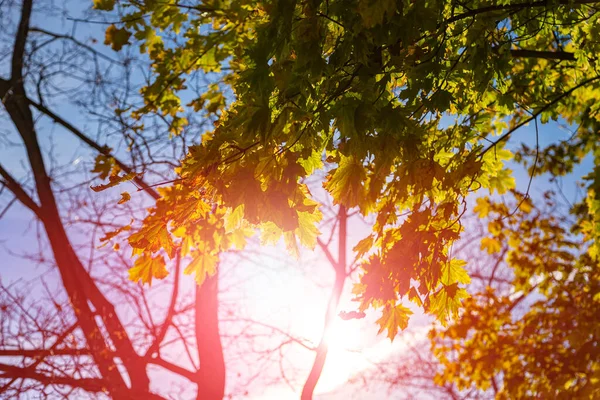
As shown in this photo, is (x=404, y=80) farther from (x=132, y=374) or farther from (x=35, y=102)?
(x=35, y=102)

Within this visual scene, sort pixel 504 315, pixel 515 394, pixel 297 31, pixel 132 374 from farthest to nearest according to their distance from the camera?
pixel 504 315 → pixel 515 394 → pixel 132 374 → pixel 297 31

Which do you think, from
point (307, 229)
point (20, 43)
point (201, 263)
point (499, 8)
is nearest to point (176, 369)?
point (201, 263)

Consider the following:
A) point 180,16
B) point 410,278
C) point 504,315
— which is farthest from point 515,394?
point 180,16

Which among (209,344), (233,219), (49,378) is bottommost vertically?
(233,219)

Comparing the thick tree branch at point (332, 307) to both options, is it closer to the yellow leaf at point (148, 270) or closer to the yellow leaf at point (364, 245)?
the yellow leaf at point (148, 270)

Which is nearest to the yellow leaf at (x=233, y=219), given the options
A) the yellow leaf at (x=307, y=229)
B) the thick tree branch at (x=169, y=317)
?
the yellow leaf at (x=307, y=229)

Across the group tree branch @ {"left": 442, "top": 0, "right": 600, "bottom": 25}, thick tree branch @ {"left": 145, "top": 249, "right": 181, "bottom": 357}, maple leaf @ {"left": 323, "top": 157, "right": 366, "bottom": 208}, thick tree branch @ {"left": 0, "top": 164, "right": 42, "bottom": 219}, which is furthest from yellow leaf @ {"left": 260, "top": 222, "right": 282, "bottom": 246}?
thick tree branch @ {"left": 0, "top": 164, "right": 42, "bottom": 219}

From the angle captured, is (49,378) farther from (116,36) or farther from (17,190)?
(116,36)

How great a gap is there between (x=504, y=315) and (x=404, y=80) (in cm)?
598

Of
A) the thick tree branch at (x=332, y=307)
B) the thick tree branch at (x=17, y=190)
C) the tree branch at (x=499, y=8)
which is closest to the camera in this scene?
the tree branch at (x=499, y=8)

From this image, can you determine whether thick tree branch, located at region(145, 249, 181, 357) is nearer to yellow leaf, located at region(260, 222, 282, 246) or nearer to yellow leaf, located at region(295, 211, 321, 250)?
yellow leaf, located at region(260, 222, 282, 246)

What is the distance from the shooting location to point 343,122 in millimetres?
2389

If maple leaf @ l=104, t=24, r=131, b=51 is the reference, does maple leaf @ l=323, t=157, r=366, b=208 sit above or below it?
below

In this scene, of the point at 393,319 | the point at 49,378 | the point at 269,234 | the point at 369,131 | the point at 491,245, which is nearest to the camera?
the point at 369,131
